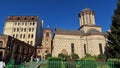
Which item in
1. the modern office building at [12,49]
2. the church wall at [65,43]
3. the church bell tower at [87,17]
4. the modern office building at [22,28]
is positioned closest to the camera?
the modern office building at [12,49]

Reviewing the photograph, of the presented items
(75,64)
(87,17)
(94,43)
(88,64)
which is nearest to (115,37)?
(88,64)

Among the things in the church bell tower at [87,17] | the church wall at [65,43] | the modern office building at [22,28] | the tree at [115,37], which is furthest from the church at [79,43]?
the modern office building at [22,28]

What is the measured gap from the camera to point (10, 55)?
34781 mm

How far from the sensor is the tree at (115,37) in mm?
22450

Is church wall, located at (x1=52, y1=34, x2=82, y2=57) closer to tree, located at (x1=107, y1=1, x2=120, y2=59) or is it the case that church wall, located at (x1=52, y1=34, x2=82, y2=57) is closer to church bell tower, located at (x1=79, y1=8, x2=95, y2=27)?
church bell tower, located at (x1=79, y1=8, x2=95, y2=27)

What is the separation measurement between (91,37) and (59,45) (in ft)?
34.3

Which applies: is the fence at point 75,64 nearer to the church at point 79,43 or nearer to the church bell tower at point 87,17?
the church at point 79,43

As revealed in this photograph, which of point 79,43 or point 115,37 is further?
point 79,43

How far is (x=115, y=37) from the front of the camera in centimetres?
2316

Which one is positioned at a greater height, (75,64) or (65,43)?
(65,43)

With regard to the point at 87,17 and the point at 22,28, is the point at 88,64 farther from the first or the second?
the point at 22,28

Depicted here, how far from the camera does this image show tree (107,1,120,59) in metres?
22.5

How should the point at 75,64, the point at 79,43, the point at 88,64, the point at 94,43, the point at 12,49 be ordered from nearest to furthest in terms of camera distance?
1. the point at 75,64
2. the point at 88,64
3. the point at 12,49
4. the point at 94,43
5. the point at 79,43

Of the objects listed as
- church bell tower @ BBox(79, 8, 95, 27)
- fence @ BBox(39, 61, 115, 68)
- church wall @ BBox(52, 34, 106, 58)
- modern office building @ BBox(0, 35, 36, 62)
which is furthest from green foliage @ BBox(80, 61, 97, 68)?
church bell tower @ BBox(79, 8, 95, 27)
